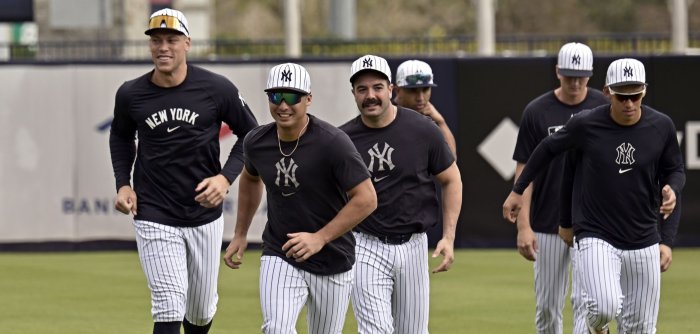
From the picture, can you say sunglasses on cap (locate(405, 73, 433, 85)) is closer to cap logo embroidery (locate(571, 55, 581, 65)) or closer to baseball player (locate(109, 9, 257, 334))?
cap logo embroidery (locate(571, 55, 581, 65))

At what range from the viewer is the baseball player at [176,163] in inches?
385

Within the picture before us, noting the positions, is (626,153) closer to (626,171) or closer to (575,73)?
(626,171)

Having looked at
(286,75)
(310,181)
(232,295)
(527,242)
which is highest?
(286,75)

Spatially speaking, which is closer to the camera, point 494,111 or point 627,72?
point 627,72

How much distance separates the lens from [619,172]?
9773mm

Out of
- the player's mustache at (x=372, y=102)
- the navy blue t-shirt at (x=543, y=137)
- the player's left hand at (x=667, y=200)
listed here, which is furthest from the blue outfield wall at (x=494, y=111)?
the player's mustache at (x=372, y=102)

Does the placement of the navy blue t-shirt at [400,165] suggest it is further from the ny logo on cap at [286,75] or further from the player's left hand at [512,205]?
the ny logo on cap at [286,75]

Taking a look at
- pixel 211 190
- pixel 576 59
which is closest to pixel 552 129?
pixel 576 59

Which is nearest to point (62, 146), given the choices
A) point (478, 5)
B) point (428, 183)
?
point (478, 5)

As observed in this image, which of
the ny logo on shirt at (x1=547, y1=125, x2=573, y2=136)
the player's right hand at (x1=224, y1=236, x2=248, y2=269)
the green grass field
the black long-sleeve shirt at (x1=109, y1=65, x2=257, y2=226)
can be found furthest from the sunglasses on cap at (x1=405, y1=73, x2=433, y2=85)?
the green grass field

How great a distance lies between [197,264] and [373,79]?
1.97 m

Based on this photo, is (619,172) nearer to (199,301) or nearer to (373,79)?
(373,79)

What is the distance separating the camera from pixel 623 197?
32.1ft

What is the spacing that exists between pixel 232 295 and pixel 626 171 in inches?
257
